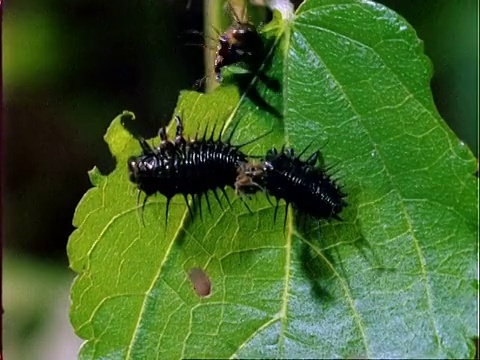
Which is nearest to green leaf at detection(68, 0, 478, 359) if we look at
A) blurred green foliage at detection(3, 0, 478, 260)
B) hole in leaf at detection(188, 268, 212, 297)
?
hole in leaf at detection(188, 268, 212, 297)

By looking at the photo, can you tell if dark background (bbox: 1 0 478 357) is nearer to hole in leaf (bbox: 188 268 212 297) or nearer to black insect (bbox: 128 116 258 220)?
black insect (bbox: 128 116 258 220)

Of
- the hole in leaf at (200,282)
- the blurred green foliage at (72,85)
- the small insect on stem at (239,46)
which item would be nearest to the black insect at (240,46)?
the small insect on stem at (239,46)

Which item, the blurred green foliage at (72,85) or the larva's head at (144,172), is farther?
the blurred green foliage at (72,85)

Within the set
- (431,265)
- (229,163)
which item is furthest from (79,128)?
(431,265)

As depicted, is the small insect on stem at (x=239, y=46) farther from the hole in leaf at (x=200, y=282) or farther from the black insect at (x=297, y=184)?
the hole in leaf at (x=200, y=282)

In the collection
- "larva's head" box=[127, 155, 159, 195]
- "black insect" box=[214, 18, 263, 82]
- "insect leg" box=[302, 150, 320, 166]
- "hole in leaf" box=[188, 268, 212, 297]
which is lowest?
"hole in leaf" box=[188, 268, 212, 297]

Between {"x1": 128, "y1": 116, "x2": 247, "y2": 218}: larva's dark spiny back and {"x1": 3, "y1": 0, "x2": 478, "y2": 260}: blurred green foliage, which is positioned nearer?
{"x1": 128, "y1": 116, "x2": 247, "y2": 218}: larva's dark spiny back

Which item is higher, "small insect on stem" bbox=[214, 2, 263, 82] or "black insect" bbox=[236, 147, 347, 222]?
"small insect on stem" bbox=[214, 2, 263, 82]

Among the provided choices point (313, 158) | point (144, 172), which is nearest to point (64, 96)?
point (144, 172)
